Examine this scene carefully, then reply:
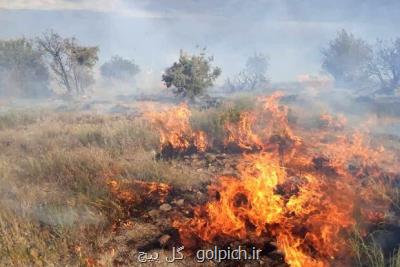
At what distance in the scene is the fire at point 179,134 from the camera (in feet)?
27.8

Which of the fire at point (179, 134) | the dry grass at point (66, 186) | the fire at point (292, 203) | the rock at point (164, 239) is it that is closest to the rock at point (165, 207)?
the fire at point (292, 203)

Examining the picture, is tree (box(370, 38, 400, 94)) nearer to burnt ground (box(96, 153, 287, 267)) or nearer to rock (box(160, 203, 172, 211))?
burnt ground (box(96, 153, 287, 267))

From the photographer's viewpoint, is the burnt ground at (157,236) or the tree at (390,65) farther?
the tree at (390,65)

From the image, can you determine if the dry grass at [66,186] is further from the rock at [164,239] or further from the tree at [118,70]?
the tree at [118,70]

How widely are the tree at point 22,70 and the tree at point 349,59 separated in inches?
977

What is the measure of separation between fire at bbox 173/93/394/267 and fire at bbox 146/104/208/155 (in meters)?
1.12

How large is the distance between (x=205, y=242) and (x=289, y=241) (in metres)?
1.04

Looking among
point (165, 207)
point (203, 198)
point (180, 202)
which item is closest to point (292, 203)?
point (203, 198)

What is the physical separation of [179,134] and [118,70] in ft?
110

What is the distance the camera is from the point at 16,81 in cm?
3033

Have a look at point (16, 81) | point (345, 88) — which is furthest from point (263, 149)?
point (16, 81)

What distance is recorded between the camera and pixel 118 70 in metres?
40.6

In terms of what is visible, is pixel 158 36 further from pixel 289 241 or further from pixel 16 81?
pixel 289 241

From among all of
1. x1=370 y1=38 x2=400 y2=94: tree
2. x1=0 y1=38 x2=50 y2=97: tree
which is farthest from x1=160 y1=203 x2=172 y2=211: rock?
x1=0 y1=38 x2=50 y2=97: tree
